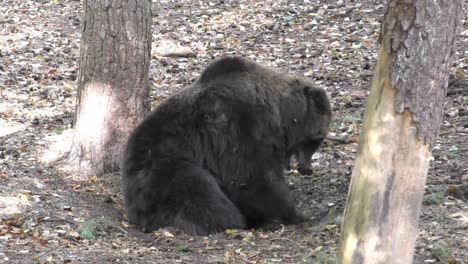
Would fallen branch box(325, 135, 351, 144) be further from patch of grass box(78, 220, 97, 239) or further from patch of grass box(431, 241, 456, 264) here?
patch of grass box(431, 241, 456, 264)

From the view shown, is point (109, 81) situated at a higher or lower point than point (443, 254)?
higher

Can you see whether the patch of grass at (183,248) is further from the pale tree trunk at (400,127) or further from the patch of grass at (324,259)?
the pale tree trunk at (400,127)

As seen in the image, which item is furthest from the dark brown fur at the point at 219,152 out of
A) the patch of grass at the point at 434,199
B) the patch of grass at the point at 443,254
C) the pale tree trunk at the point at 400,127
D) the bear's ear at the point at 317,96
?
the pale tree trunk at the point at 400,127

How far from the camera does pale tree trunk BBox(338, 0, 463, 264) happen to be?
373 cm

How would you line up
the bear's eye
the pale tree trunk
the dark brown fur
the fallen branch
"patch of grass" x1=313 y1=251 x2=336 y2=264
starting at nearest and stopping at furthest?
the pale tree trunk → "patch of grass" x1=313 y1=251 x2=336 y2=264 → the dark brown fur → the bear's eye → the fallen branch

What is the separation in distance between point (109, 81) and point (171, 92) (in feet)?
9.43

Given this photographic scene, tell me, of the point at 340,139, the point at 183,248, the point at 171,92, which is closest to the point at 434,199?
the point at 183,248

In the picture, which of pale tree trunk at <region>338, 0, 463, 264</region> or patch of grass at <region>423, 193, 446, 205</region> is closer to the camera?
pale tree trunk at <region>338, 0, 463, 264</region>

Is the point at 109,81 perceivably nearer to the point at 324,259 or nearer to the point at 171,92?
the point at 171,92

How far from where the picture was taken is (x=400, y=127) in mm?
3828

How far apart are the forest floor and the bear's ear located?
82 cm

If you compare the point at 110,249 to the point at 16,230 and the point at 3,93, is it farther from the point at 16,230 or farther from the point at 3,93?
the point at 3,93

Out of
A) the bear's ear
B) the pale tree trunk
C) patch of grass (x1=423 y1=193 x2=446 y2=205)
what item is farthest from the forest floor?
the pale tree trunk

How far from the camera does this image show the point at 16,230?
6.38 m
